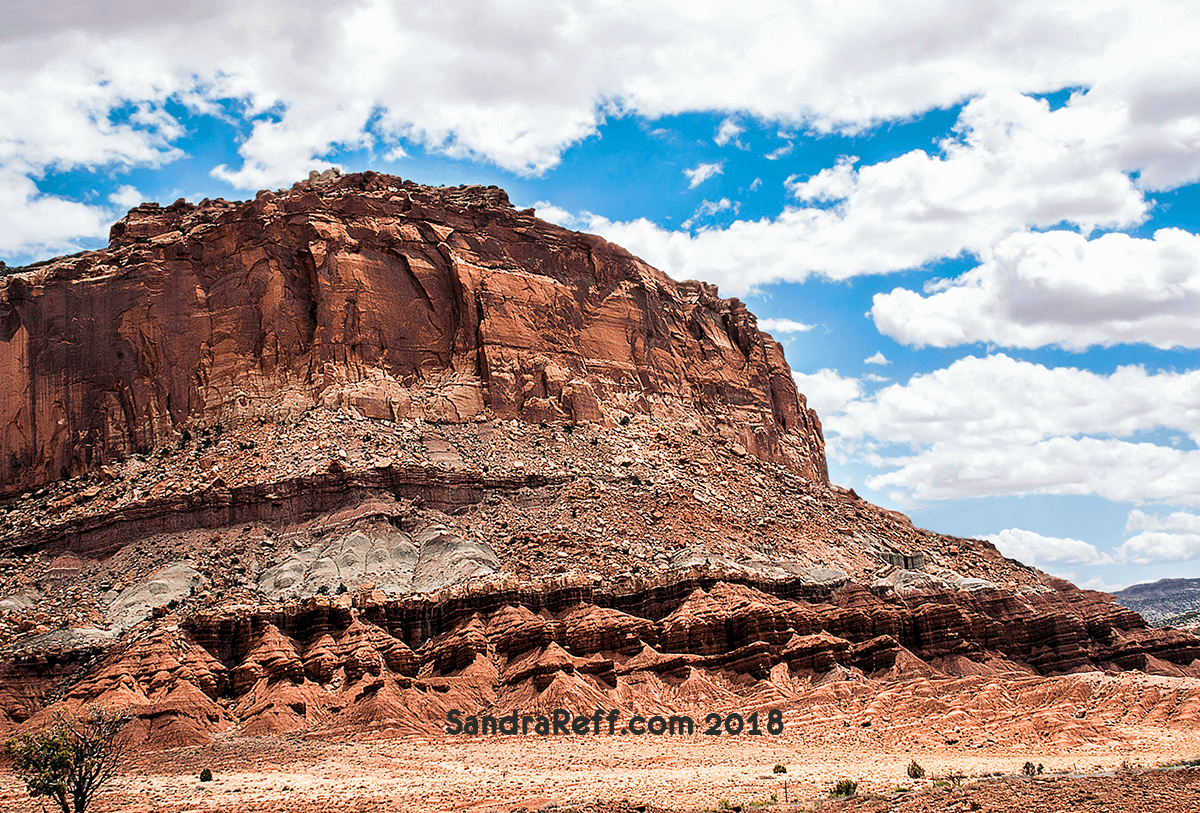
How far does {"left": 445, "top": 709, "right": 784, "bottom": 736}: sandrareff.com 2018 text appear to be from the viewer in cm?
4909

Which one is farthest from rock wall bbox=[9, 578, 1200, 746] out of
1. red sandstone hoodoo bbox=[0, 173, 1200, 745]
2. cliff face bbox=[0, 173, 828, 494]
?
cliff face bbox=[0, 173, 828, 494]

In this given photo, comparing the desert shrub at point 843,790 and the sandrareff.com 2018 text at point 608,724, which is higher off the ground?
the sandrareff.com 2018 text at point 608,724

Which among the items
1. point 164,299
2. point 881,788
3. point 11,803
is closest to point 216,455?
point 164,299

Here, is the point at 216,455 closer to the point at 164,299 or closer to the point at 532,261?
the point at 164,299

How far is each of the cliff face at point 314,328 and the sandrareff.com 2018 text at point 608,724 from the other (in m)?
30.7

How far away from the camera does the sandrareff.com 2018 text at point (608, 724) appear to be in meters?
49.1

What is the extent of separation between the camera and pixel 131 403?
82625mm

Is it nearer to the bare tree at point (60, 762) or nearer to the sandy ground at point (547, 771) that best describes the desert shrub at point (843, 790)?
the sandy ground at point (547, 771)

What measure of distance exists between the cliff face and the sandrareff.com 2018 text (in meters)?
30.7

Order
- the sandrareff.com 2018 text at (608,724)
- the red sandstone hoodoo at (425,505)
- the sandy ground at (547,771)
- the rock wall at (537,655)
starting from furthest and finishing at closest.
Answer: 1. the red sandstone hoodoo at (425,505)
2. the rock wall at (537,655)
3. the sandrareff.com 2018 text at (608,724)
4. the sandy ground at (547,771)

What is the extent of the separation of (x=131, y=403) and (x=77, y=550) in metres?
17.0

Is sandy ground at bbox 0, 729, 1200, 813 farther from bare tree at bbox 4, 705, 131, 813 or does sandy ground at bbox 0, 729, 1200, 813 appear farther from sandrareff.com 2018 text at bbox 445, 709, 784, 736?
bare tree at bbox 4, 705, 131, 813

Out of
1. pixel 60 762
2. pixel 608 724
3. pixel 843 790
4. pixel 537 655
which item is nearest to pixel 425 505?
pixel 537 655

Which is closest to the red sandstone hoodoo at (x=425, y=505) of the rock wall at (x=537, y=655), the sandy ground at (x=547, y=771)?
the rock wall at (x=537, y=655)
